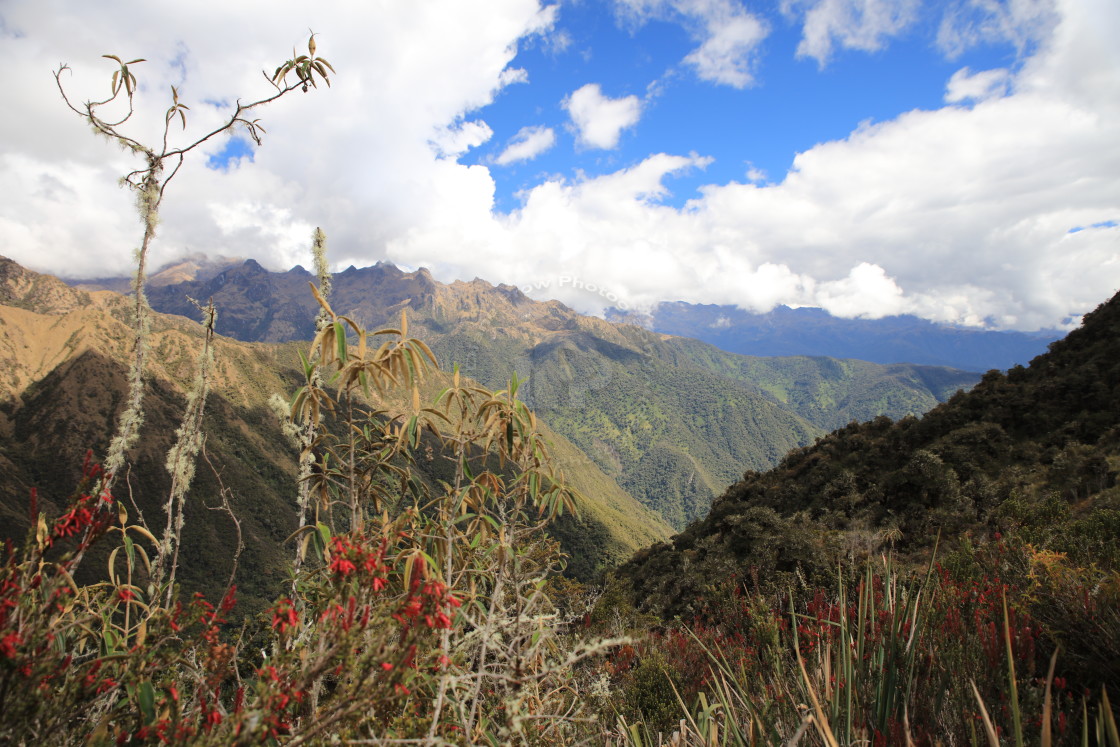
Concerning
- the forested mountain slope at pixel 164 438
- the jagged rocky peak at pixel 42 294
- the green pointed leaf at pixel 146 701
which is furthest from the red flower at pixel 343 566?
the jagged rocky peak at pixel 42 294

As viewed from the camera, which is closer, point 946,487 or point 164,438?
point 946,487

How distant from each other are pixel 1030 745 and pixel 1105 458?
1570 cm

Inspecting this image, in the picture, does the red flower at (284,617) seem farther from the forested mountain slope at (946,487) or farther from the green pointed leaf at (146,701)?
the forested mountain slope at (946,487)

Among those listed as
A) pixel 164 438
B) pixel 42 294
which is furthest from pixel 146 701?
pixel 42 294

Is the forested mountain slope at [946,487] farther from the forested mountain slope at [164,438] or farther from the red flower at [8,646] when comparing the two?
the forested mountain slope at [164,438]

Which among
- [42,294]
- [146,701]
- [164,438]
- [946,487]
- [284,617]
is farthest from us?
[42,294]

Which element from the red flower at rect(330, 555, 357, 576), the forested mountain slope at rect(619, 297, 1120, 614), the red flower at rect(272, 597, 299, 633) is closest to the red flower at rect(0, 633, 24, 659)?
the red flower at rect(272, 597, 299, 633)

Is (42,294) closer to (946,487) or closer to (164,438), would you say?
(164,438)

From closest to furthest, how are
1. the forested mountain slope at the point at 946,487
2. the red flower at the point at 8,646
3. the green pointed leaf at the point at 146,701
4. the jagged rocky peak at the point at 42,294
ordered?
the red flower at the point at 8,646 < the green pointed leaf at the point at 146,701 < the forested mountain slope at the point at 946,487 < the jagged rocky peak at the point at 42,294

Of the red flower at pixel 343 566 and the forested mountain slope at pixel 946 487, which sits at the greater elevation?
the red flower at pixel 343 566

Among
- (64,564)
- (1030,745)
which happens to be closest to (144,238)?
(64,564)

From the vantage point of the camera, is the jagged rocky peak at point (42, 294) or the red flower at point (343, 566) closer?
the red flower at point (343, 566)

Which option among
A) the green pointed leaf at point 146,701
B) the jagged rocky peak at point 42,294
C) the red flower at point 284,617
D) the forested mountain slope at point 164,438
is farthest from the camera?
the jagged rocky peak at point 42,294

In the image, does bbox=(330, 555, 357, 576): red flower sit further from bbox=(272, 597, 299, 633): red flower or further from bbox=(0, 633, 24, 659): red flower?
bbox=(0, 633, 24, 659): red flower
